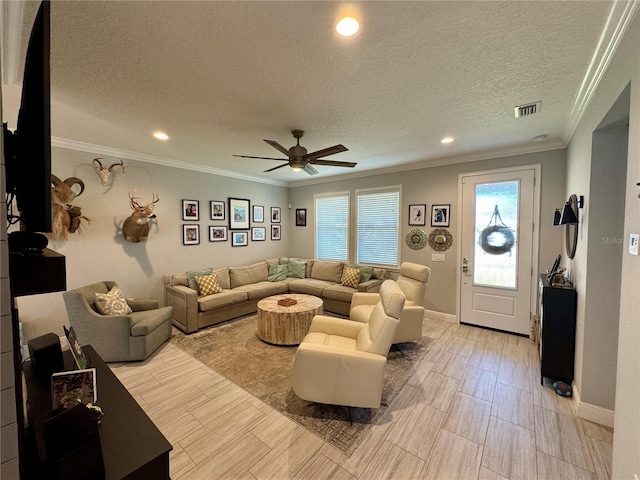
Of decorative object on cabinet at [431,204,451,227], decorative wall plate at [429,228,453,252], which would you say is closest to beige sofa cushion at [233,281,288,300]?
decorative wall plate at [429,228,453,252]

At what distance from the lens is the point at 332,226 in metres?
5.86

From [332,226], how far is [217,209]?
2.42 metres

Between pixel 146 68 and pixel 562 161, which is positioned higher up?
pixel 146 68

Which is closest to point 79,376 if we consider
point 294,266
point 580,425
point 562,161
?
point 580,425

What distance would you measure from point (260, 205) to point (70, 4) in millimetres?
4523

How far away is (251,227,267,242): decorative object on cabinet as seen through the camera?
5747 mm

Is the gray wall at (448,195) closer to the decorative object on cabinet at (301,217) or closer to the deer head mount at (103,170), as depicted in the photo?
the decorative object on cabinet at (301,217)

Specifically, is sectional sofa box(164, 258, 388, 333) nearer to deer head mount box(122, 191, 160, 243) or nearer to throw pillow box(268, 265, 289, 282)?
throw pillow box(268, 265, 289, 282)

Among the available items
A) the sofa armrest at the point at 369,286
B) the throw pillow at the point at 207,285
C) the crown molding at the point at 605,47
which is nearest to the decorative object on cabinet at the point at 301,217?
the sofa armrest at the point at 369,286

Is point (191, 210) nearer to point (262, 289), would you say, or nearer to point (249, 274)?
point (249, 274)

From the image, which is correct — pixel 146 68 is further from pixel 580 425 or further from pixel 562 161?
pixel 562 161

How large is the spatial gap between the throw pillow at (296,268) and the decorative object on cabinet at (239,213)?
125cm

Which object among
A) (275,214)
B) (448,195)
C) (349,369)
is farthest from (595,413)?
(275,214)

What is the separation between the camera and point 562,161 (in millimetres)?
3418
